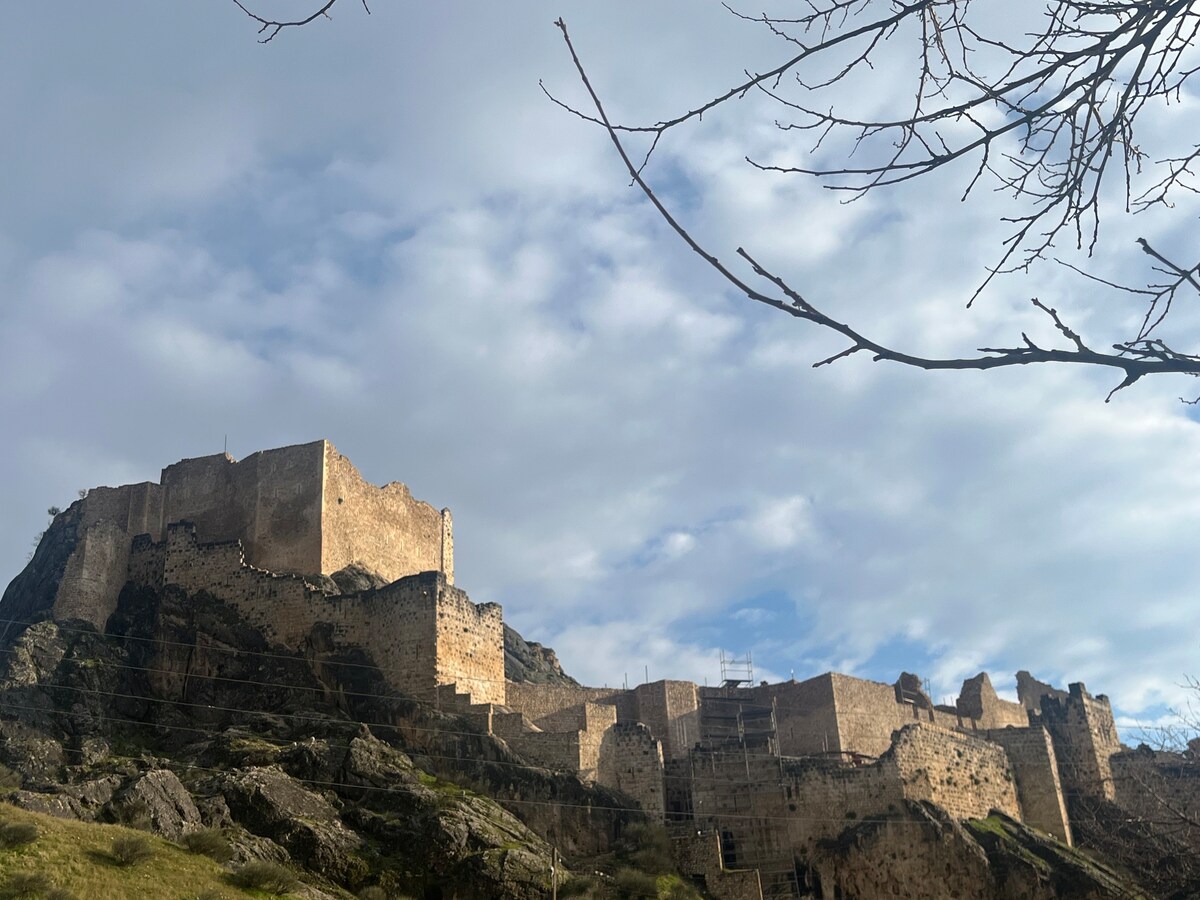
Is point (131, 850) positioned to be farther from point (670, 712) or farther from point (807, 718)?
point (807, 718)

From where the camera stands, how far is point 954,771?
34906 mm

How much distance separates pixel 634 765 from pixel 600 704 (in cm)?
470

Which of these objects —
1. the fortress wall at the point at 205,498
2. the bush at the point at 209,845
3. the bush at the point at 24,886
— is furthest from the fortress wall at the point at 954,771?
the bush at the point at 24,886

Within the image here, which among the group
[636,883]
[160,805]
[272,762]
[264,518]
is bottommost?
[636,883]

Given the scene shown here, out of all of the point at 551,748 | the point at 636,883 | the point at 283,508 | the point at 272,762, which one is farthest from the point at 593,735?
the point at 283,508

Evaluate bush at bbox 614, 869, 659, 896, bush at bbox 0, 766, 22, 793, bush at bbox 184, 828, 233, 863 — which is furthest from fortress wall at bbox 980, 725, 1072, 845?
bush at bbox 0, 766, 22, 793

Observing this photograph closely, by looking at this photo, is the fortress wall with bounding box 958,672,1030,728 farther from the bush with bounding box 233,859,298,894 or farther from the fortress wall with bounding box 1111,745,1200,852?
the bush with bounding box 233,859,298,894

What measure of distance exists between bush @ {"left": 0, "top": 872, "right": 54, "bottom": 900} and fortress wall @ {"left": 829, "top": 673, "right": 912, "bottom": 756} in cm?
2683

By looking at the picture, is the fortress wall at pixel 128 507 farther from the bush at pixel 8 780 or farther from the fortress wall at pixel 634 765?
the fortress wall at pixel 634 765

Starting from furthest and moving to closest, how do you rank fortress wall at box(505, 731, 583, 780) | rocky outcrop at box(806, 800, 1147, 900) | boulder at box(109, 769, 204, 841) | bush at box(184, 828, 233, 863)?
rocky outcrop at box(806, 800, 1147, 900), fortress wall at box(505, 731, 583, 780), boulder at box(109, 769, 204, 841), bush at box(184, 828, 233, 863)

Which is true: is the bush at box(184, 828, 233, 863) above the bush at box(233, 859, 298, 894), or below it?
above

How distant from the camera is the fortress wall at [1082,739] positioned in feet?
129

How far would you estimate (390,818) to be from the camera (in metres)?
25.5

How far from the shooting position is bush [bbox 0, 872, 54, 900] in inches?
715
